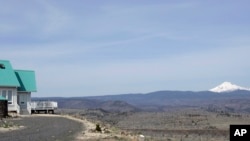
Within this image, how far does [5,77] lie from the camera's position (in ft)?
155

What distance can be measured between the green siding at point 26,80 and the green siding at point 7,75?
6.15 ft

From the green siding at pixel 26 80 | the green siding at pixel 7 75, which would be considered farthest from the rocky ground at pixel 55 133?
the green siding at pixel 26 80

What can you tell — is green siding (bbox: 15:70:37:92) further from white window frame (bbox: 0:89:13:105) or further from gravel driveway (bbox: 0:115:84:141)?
gravel driveway (bbox: 0:115:84:141)

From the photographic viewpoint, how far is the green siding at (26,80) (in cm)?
5019

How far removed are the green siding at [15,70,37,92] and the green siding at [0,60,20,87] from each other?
187cm

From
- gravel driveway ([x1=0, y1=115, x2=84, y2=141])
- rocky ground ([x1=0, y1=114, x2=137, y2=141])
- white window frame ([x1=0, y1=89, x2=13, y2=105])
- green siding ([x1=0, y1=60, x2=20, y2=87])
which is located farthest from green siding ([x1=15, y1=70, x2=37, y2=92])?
gravel driveway ([x1=0, y1=115, x2=84, y2=141])

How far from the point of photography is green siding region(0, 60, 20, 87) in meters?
46.5

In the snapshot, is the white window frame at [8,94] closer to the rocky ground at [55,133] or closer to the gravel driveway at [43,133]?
the rocky ground at [55,133]

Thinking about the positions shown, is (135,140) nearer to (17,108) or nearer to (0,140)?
(0,140)

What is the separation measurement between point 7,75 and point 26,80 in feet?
13.6

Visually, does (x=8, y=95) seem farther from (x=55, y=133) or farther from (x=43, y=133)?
(x=55, y=133)

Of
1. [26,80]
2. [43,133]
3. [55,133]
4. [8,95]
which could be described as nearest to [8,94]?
[8,95]

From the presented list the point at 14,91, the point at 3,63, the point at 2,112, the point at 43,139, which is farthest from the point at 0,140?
the point at 3,63

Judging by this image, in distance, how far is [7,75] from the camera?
4781cm
